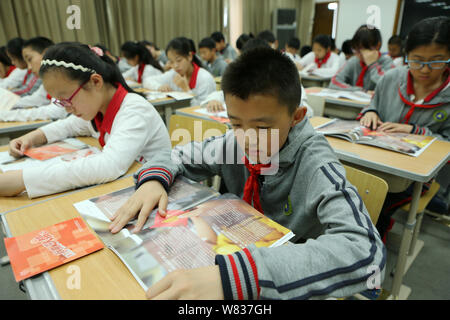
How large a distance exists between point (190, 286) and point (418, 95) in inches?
69.0

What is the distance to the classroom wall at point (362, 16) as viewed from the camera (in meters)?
7.00

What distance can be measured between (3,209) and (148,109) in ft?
2.08

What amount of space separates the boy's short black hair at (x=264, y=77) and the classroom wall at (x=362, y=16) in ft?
23.6

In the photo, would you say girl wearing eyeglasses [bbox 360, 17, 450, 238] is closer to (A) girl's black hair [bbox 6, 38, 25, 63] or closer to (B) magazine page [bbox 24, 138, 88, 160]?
(B) magazine page [bbox 24, 138, 88, 160]

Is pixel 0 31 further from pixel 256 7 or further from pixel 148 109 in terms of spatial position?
pixel 256 7

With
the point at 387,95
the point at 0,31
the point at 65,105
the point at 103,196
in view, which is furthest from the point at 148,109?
the point at 0,31

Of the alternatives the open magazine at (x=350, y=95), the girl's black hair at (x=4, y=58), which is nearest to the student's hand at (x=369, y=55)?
the open magazine at (x=350, y=95)

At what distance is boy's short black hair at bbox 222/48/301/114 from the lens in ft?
2.35

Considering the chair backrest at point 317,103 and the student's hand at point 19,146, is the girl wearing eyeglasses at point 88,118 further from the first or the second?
the chair backrest at point 317,103

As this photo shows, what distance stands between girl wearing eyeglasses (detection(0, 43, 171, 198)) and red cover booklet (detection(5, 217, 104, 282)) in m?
0.26

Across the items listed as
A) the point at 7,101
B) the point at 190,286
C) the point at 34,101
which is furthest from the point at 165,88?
the point at 190,286

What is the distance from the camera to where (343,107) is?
8.19 feet

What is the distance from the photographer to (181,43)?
2859mm

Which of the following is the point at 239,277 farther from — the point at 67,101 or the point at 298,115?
the point at 67,101
